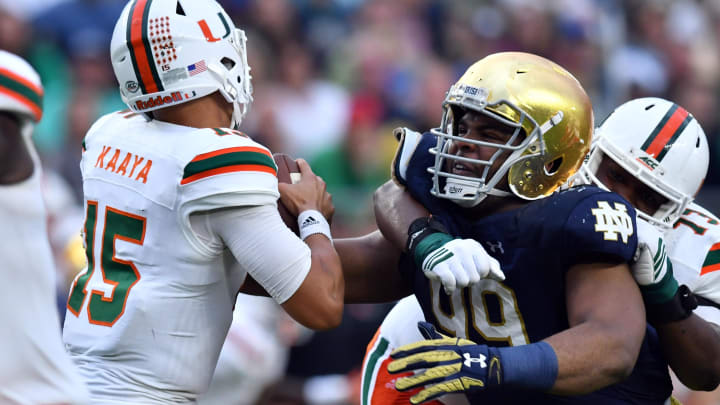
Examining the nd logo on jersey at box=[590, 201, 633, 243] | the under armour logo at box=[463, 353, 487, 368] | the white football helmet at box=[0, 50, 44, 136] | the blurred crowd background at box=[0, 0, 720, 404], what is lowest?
the blurred crowd background at box=[0, 0, 720, 404]

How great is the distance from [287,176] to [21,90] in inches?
44.1

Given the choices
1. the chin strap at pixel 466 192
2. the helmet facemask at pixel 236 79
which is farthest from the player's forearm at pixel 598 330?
the helmet facemask at pixel 236 79

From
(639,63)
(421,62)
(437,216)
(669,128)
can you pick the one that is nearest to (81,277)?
(437,216)

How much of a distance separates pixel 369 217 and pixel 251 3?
208cm

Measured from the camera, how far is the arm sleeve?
2719 millimetres

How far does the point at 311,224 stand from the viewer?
9.80ft

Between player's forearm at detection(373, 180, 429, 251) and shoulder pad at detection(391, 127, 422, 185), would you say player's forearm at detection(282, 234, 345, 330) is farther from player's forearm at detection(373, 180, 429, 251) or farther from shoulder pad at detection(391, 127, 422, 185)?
shoulder pad at detection(391, 127, 422, 185)

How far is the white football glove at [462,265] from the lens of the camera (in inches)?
106

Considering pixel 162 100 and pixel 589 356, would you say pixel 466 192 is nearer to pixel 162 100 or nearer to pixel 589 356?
pixel 589 356

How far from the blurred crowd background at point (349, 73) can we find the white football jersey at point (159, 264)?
6.45ft

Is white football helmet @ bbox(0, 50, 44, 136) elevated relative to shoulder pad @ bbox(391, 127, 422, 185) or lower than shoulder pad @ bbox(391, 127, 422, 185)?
elevated

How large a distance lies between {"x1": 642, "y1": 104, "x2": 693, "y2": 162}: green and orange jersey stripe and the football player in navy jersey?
20.7 inches

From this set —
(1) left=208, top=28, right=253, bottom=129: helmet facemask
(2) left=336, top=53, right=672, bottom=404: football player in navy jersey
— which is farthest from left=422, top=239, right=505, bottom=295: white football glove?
(1) left=208, top=28, right=253, bottom=129: helmet facemask

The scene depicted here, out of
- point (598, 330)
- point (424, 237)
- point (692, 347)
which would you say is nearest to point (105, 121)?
point (424, 237)
